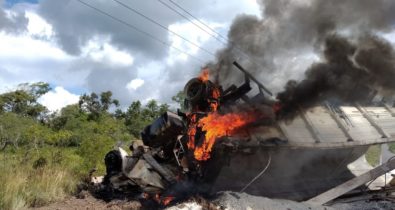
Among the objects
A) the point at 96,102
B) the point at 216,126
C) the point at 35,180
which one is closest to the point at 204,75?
the point at 216,126

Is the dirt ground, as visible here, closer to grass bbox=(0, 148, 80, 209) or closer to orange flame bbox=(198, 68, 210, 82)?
grass bbox=(0, 148, 80, 209)

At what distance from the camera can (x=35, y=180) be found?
37.7 feet

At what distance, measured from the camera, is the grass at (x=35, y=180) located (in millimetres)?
9953

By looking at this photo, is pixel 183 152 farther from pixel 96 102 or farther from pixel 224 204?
pixel 96 102

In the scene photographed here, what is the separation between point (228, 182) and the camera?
10492 mm

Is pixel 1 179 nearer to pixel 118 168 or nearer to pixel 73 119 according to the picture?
pixel 118 168

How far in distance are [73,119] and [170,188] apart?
4343cm

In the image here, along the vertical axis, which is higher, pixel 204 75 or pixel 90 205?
pixel 204 75

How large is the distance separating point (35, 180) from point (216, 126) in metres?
5.14

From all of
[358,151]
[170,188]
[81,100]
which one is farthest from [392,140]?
[81,100]

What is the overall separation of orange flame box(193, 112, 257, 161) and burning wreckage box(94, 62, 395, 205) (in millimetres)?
22

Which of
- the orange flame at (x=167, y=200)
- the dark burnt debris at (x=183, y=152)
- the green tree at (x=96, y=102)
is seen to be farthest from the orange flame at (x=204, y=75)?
the green tree at (x=96, y=102)

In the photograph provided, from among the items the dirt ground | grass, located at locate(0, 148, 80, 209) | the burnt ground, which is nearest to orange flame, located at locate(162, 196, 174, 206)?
the burnt ground

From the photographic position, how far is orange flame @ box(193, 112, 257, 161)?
9805 millimetres
